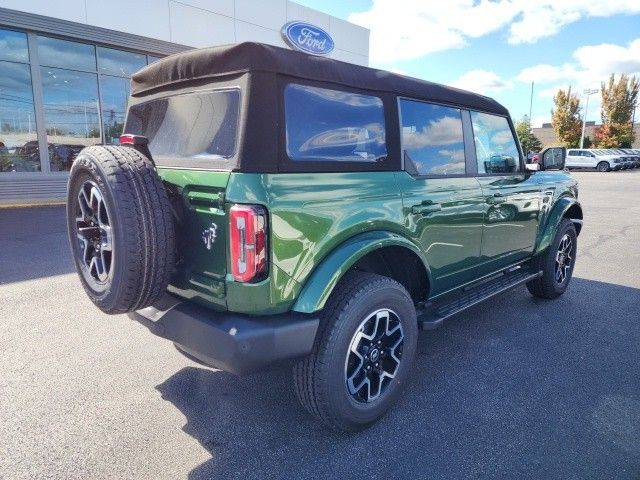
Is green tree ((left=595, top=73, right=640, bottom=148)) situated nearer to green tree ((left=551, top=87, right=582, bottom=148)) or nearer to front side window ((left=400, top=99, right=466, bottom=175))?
green tree ((left=551, top=87, right=582, bottom=148))

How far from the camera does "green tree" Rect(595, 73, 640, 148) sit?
4259cm

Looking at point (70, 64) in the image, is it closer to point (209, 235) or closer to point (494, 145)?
point (494, 145)

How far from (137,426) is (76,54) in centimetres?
1172

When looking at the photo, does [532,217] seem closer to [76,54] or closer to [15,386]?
[15,386]

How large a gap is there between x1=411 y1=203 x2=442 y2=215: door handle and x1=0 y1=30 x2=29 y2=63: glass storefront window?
11776 mm

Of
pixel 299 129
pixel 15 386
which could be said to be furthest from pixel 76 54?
pixel 299 129

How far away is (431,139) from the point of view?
3.12m

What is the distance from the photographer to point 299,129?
→ 7.61ft

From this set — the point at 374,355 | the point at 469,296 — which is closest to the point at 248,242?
the point at 374,355

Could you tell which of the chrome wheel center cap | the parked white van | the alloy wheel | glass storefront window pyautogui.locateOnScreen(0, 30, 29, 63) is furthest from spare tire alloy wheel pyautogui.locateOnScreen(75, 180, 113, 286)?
the parked white van

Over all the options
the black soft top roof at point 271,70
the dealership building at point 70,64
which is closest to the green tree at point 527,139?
the dealership building at point 70,64

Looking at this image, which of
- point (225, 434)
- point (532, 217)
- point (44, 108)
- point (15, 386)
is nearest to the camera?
point (225, 434)

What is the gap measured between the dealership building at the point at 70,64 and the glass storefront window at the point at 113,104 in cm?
3

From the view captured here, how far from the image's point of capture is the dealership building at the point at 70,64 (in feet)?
34.8
